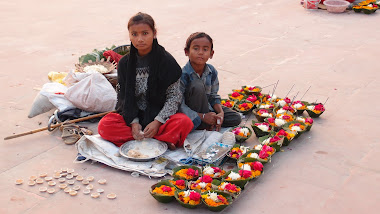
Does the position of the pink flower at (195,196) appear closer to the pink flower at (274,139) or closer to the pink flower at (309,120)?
the pink flower at (274,139)

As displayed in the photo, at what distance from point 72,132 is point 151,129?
0.77m

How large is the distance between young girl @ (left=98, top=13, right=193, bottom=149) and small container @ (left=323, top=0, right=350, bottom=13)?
590cm

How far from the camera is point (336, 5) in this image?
8.72m

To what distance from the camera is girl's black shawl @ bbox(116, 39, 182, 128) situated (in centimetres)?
372

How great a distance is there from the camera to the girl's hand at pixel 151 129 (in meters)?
3.68

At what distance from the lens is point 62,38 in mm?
7160

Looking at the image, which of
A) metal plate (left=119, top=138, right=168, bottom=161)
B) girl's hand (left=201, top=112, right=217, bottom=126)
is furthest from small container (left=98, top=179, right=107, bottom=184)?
girl's hand (left=201, top=112, right=217, bottom=126)

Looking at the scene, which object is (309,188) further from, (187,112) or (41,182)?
(41,182)

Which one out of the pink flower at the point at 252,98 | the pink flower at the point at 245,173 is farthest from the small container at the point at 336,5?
the pink flower at the point at 245,173

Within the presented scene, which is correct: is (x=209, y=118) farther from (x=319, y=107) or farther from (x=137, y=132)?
(x=319, y=107)

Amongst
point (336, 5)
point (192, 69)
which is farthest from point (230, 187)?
point (336, 5)

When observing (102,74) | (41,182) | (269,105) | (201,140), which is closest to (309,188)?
(201,140)

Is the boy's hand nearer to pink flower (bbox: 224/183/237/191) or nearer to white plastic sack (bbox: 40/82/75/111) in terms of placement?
pink flower (bbox: 224/183/237/191)

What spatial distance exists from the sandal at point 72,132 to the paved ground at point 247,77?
0.26 ft
